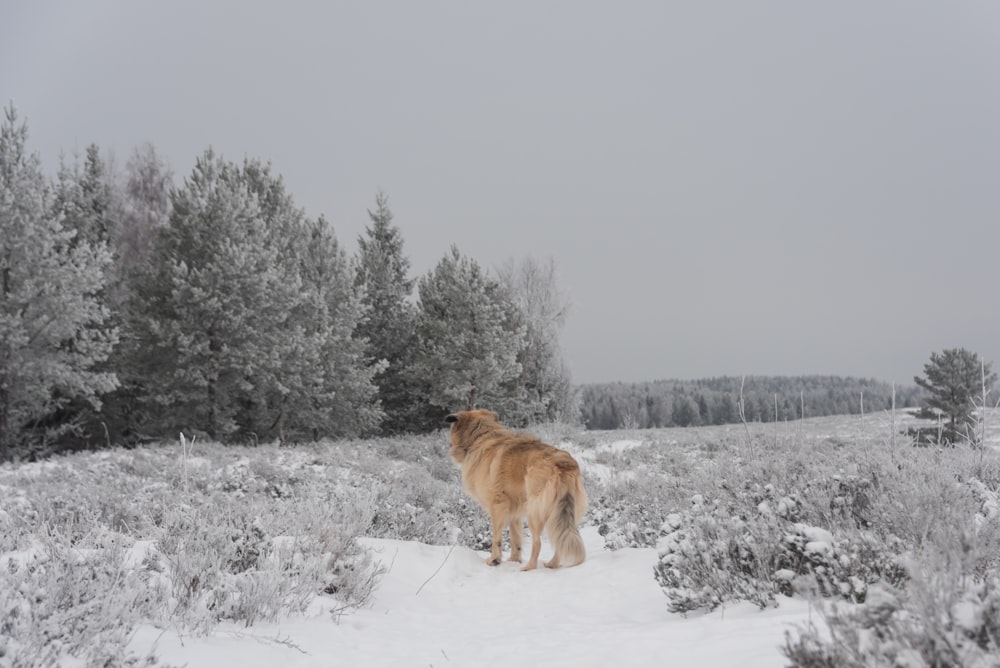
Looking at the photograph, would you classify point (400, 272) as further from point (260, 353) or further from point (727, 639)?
point (727, 639)

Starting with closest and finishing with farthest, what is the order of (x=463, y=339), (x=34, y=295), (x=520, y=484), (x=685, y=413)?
(x=520, y=484) → (x=34, y=295) → (x=463, y=339) → (x=685, y=413)

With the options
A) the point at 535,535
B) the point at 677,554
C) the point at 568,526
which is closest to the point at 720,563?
the point at 677,554

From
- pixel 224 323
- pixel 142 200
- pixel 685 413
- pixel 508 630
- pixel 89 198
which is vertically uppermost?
pixel 142 200

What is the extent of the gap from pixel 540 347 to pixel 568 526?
84.7 feet

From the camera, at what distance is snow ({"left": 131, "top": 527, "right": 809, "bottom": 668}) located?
2.37 m

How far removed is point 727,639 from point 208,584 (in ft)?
8.55

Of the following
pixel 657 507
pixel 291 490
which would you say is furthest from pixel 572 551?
pixel 291 490

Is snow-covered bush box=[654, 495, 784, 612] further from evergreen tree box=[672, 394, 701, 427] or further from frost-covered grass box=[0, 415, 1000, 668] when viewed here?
evergreen tree box=[672, 394, 701, 427]

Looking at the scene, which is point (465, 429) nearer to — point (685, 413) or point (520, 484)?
point (520, 484)

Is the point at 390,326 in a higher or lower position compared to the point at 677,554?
higher

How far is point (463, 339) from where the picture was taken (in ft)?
78.7

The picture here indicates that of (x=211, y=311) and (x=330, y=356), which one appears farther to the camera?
(x=330, y=356)

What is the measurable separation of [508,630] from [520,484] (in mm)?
2138

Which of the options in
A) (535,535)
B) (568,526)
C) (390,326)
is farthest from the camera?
(390,326)
